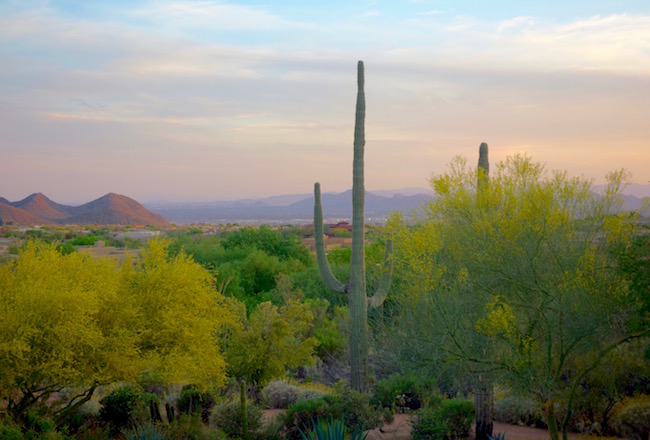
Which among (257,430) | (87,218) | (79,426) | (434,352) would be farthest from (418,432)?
(87,218)

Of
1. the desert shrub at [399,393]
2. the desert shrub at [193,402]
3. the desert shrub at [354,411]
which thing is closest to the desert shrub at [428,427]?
the desert shrub at [354,411]

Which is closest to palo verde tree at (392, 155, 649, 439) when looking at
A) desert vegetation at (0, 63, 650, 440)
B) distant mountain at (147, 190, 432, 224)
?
desert vegetation at (0, 63, 650, 440)

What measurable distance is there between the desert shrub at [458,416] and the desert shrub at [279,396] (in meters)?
4.91

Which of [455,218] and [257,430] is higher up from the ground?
[455,218]

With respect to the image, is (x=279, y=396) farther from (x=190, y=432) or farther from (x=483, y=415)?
(x=483, y=415)

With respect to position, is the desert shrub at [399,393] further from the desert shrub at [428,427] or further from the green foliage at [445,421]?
the desert shrub at [428,427]

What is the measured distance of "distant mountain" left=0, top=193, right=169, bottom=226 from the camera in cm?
11069

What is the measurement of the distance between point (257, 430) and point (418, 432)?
3774 mm

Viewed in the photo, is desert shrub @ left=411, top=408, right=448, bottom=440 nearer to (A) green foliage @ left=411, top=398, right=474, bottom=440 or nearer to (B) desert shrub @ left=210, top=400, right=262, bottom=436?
(A) green foliage @ left=411, top=398, right=474, bottom=440

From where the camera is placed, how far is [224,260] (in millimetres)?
44562

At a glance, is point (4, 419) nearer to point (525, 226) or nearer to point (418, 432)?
point (418, 432)

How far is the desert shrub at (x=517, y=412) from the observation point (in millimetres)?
17844

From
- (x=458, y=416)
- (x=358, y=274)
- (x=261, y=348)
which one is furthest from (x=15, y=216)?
(x=458, y=416)

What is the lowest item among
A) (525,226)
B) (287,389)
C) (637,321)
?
(287,389)
